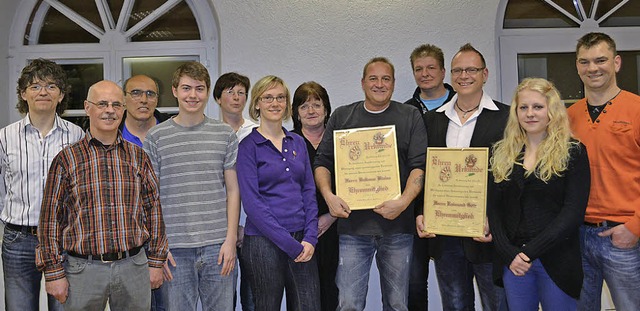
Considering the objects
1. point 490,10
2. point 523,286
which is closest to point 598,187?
point 523,286

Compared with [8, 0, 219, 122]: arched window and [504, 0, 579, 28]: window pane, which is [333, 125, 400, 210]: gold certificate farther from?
[504, 0, 579, 28]: window pane

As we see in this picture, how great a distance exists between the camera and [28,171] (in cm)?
264

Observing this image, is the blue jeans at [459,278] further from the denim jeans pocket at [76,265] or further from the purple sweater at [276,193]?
the denim jeans pocket at [76,265]

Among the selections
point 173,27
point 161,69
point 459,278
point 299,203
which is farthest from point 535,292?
point 173,27

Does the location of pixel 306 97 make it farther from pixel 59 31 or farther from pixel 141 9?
pixel 59 31

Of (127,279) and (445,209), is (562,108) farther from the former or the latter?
(127,279)

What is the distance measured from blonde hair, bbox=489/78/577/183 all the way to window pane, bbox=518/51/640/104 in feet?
6.93

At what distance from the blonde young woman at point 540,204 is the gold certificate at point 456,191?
0.44 ft

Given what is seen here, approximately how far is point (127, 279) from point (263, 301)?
629 millimetres

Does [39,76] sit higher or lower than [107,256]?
higher

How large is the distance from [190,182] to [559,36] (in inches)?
133

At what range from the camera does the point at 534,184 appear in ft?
7.89

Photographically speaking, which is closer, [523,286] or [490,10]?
[523,286]

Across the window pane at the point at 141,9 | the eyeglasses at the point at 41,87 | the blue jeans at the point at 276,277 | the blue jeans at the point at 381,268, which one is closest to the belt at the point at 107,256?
the blue jeans at the point at 276,277
